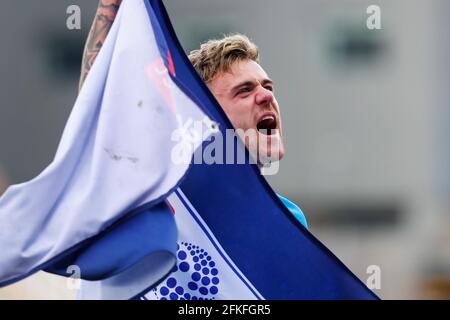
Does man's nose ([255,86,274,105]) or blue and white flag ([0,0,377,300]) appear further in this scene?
man's nose ([255,86,274,105])

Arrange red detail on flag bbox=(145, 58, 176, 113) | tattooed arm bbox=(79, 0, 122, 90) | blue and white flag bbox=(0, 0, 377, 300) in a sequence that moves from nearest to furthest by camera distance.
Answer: blue and white flag bbox=(0, 0, 377, 300) → red detail on flag bbox=(145, 58, 176, 113) → tattooed arm bbox=(79, 0, 122, 90)

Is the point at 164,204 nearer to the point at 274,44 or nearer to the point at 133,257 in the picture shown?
the point at 133,257

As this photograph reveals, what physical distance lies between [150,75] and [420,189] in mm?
12888

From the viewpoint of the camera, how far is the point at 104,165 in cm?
385

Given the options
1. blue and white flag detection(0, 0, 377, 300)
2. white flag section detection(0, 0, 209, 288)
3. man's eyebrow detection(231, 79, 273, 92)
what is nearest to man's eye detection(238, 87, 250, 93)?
man's eyebrow detection(231, 79, 273, 92)

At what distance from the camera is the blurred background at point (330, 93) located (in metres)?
16.4

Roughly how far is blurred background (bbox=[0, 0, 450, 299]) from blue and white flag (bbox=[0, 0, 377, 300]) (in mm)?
11872

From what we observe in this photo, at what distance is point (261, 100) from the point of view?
4.71 m

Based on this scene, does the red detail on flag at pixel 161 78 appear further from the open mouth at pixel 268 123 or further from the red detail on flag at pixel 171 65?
the open mouth at pixel 268 123

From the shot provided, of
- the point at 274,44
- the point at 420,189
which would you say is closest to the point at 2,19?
the point at 274,44

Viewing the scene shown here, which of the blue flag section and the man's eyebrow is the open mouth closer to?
the man's eyebrow

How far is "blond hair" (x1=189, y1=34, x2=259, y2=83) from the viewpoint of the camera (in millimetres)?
4910

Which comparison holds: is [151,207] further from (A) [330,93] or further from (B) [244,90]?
(A) [330,93]

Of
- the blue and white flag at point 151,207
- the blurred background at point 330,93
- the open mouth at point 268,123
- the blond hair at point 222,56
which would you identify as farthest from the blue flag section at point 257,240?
the blurred background at point 330,93
